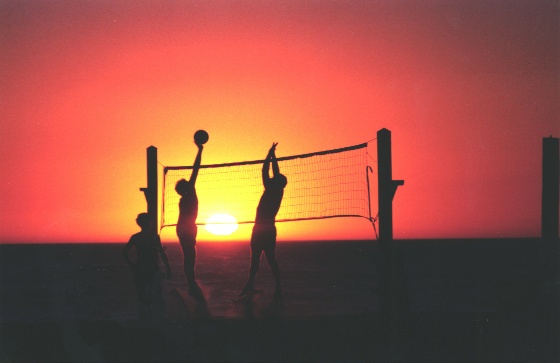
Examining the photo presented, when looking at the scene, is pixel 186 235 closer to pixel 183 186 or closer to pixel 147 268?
pixel 183 186

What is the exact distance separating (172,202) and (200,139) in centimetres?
430

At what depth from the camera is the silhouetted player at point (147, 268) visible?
8.04 m

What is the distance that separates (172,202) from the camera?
13.2 m

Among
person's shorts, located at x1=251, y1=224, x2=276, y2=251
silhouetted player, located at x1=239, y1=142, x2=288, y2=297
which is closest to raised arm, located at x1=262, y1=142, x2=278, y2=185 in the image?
silhouetted player, located at x1=239, y1=142, x2=288, y2=297

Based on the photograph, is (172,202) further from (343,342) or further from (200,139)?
(343,342)

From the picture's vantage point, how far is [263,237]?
9969mm

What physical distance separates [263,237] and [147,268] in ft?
7.30

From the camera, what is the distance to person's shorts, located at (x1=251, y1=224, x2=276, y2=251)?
32.7 ft

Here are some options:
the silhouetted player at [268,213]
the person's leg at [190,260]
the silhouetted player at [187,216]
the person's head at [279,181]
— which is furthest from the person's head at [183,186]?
the person's head at [279,181]

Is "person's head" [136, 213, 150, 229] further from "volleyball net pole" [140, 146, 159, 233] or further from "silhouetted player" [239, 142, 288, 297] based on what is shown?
"silhouetted player" [239, 142, 288, 297]

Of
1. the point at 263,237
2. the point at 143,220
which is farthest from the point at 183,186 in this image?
the point at 263,237

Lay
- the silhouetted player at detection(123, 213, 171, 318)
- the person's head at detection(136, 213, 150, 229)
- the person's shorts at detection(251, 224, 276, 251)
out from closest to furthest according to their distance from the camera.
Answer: the silhouetted player at detection(123, 213, 171, 318)
the person's head at detection(136, 213, 150, 229)
the person's shorts at detection(251, 224, 276, 251)

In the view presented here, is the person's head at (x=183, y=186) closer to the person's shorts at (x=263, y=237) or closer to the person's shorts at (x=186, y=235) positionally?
the person's shorts at (x=186, y=235)

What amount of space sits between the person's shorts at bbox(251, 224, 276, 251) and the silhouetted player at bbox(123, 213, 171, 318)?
6.46 feet
